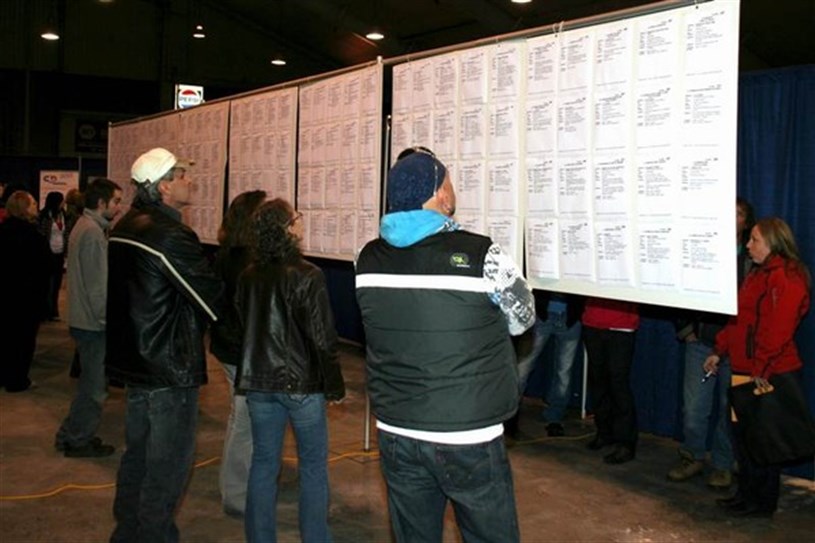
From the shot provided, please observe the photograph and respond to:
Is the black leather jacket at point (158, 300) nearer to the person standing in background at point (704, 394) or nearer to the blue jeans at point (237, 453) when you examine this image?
the blue jeans at point (237, 453)

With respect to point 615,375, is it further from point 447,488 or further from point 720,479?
point 447,488

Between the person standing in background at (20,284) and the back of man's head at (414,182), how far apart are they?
16.4 ft

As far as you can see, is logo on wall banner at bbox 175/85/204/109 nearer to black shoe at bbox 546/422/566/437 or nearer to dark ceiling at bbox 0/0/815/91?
dark ceiling at bbox 0/0/815/91

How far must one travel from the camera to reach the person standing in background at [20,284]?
6.25 meters

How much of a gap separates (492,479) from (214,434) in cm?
364

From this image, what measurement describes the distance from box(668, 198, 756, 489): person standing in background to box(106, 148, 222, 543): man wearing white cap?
2.90 metres

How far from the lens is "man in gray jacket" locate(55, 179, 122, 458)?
4.76 m

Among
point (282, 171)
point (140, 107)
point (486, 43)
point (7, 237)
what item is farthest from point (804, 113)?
point (140, 107)

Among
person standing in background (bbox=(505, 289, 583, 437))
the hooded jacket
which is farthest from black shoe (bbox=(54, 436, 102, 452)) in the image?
the hooded jacket

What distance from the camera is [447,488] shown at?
218cm

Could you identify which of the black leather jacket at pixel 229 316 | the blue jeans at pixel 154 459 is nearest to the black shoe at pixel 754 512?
the black leather jacket at pixel 229 316

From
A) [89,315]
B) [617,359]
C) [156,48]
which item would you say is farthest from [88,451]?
[156,48]

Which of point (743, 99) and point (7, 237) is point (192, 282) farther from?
point (7, 237)

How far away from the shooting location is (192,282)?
2949 millimetres
